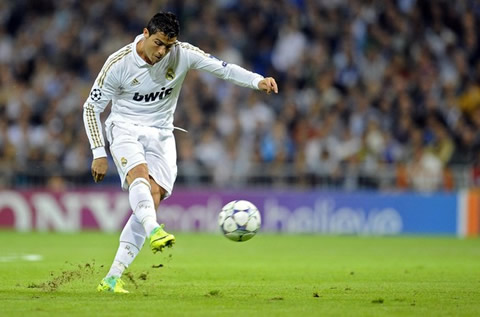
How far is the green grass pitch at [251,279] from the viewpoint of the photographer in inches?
307

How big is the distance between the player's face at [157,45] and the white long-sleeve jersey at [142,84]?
0.57ft

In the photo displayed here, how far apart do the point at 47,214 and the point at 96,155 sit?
1367 centimetres

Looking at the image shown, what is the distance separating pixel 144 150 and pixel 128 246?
3.04ft

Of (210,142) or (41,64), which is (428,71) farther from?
(41,64)

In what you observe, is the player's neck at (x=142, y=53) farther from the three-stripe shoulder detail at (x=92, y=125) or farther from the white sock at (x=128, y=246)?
the white sock at (x=128, y=246)

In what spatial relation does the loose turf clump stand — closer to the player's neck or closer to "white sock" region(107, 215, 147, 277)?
"white sock" region(107, 215, 147, 277)

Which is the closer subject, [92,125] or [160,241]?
[160,241]

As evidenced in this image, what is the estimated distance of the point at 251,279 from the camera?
35.6 ft

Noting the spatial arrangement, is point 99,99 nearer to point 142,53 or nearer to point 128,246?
point 142,53

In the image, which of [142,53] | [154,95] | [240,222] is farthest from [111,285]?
[142,53]

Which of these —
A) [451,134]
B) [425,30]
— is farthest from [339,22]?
[451,134]

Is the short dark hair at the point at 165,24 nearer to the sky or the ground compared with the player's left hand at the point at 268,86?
nearer to the sky

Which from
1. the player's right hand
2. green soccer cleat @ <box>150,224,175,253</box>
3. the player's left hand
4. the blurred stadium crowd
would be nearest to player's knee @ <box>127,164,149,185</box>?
the player's right hand

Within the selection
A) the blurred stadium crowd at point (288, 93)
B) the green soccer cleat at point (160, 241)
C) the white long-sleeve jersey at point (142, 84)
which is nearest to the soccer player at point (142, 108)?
the white long-sleeve jersey at point (142, 84)
